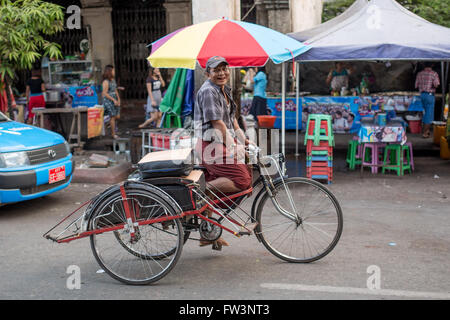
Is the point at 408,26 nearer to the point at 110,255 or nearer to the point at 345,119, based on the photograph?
the point at 345,119

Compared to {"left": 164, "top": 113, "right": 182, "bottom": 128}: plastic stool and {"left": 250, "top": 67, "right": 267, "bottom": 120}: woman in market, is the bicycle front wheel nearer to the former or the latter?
{"left": 164, "top": 113, "right": 182, "bottom": 128}: plastic stool

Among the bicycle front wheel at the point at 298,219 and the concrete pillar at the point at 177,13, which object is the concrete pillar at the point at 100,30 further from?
the bicycle front wheel at the point at 298,219

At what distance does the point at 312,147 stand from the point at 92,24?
1021 centimetres

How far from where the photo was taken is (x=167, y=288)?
4.49m

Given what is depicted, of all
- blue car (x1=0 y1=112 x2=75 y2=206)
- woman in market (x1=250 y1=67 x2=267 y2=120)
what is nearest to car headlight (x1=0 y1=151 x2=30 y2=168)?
blue car (x1=0 y1=112 x2=75 y2=206)

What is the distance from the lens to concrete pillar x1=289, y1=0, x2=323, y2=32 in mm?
16000

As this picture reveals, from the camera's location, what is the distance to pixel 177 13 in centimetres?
1620

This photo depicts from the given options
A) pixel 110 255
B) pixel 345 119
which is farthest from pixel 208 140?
pixel 345 119

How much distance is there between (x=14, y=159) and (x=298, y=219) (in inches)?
147

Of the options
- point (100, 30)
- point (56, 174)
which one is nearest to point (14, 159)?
point (56, 174)

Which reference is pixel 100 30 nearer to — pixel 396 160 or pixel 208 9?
pixel 208 9

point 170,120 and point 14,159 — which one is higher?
point 170,120

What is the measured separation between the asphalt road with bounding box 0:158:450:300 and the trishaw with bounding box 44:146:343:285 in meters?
0.19

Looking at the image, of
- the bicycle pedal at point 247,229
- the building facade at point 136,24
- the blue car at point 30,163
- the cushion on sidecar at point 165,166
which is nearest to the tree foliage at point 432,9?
the building facade at point 136,24
